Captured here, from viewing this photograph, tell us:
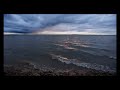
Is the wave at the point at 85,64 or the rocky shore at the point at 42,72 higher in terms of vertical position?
the wave at the point at 85,64

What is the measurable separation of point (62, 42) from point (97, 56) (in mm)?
578

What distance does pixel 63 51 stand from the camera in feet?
10.9

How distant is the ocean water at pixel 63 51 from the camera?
3275 mm

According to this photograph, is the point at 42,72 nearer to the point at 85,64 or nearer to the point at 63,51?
the point at 63,51

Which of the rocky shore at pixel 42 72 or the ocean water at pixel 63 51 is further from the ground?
the ocean water at pixel 63 51

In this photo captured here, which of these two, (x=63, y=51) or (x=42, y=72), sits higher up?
(x=63, y=51)

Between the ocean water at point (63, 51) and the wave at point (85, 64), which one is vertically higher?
the ocean water at point (63, 51)

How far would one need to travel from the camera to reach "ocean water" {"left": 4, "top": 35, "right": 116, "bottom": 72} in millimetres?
3275

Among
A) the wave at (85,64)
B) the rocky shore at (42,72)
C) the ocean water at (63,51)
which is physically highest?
the ocean water at (63,51)

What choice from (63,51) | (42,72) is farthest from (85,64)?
(42,72)

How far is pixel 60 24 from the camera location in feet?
11.0
